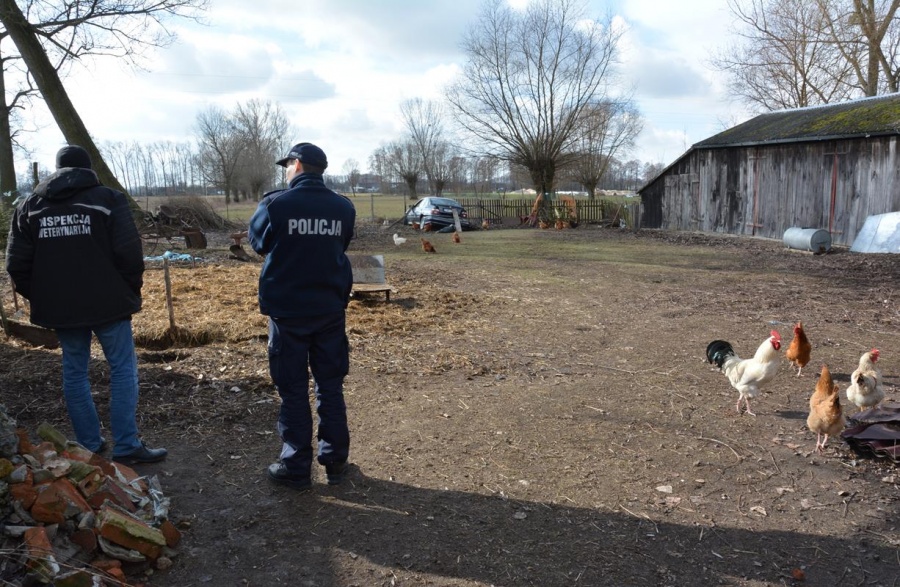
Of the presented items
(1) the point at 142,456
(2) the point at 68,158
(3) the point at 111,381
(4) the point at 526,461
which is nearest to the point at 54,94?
(2) the point at 68,158

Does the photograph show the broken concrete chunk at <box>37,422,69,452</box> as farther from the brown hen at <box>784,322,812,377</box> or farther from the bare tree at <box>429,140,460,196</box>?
the bare tree at <box>429,140,460,196</box>

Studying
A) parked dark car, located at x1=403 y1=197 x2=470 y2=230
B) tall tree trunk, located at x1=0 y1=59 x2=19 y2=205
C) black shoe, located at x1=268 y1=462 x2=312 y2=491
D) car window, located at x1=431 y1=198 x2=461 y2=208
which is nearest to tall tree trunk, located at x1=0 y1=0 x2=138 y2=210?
tall tree trunk, located at x1=0 y1=59 x2=19 y2=205

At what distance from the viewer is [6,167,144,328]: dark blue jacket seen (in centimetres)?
391

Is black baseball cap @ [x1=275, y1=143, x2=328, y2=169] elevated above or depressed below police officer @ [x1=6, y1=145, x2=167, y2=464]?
above

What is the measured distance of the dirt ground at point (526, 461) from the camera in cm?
331

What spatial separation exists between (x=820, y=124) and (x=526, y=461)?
66.2 feet

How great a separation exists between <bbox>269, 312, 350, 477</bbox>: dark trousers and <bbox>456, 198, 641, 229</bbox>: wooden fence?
2664 cm

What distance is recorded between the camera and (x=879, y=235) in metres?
16.6

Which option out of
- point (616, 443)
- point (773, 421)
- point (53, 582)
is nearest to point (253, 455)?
point (53, 582)

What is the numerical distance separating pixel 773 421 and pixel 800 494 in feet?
4.32

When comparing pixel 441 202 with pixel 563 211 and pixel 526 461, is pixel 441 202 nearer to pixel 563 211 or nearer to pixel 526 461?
pixel 563 211

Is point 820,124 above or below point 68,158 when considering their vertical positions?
above

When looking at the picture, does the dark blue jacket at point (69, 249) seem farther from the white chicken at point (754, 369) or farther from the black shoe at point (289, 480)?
the white chicken at point (754, 369)

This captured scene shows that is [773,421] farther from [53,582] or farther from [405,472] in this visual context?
[53,582]
